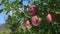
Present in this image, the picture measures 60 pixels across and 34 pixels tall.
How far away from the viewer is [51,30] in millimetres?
1873

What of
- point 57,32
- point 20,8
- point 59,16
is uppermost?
point 20,8

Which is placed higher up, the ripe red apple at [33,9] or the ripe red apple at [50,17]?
the ripe red apple at [33,9]

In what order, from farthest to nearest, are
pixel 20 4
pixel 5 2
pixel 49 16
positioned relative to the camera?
pixel 5 2 → pixel 20 4 → pixel 49 16

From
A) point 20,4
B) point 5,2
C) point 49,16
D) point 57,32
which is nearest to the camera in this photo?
point 49,16

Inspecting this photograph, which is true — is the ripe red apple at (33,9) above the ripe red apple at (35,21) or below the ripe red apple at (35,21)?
above

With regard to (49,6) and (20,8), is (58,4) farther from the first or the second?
(20,8)

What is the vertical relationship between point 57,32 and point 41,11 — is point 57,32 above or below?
below

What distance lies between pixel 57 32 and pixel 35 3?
0.39 meters

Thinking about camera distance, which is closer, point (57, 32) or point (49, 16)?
point (49, 16)

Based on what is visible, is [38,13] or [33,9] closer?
[33,9]

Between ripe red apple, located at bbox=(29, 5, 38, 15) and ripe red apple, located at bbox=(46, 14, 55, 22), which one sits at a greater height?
ripe red apple, located at bbox=(29, 5, 38, 15)

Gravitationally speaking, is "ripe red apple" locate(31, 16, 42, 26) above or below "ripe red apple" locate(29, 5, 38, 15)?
below

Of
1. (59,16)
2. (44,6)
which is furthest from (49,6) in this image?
(59,16)

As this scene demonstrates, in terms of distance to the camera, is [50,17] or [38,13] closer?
[50,17]
